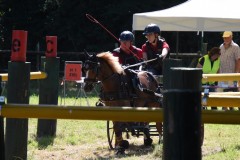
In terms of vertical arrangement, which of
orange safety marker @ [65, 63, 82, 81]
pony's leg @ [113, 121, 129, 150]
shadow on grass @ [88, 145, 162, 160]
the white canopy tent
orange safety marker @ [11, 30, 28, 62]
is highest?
the white canopy tent

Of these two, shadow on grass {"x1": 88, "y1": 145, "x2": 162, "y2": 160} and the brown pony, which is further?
the brown pony

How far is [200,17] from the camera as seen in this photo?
15.1m

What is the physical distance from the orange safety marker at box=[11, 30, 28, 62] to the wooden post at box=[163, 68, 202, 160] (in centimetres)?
294

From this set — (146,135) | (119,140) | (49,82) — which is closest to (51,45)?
(49,82)

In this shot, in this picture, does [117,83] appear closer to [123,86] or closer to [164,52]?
[123,86]

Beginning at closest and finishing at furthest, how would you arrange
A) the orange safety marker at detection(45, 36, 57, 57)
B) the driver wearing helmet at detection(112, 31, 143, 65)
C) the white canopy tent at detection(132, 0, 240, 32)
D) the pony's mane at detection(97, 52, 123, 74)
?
the pony's mane at detection(97, 52, 123, 74), the orange safety marker at detection(45, 36, 57, 57), the driver wearing helmet at detection(112, 31, 143, 65), the white canopy tent at detection(132, 0, 240, 32)

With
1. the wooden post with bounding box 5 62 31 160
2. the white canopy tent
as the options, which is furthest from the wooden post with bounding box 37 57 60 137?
the white canopy tent

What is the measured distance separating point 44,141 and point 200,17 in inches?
247

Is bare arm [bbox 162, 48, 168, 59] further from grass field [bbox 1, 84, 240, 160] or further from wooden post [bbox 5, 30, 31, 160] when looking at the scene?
wooden post [bbox 5, 30, 31, 160]

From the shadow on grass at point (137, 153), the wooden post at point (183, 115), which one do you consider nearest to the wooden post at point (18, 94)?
the wooden post at point (183, 115)

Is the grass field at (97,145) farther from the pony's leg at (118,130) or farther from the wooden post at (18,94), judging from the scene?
the wooden post at (18,94)

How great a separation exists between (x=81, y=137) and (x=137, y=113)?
786 cm

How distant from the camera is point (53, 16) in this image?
108 ft

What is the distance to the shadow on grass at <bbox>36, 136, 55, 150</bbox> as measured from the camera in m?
9.73
